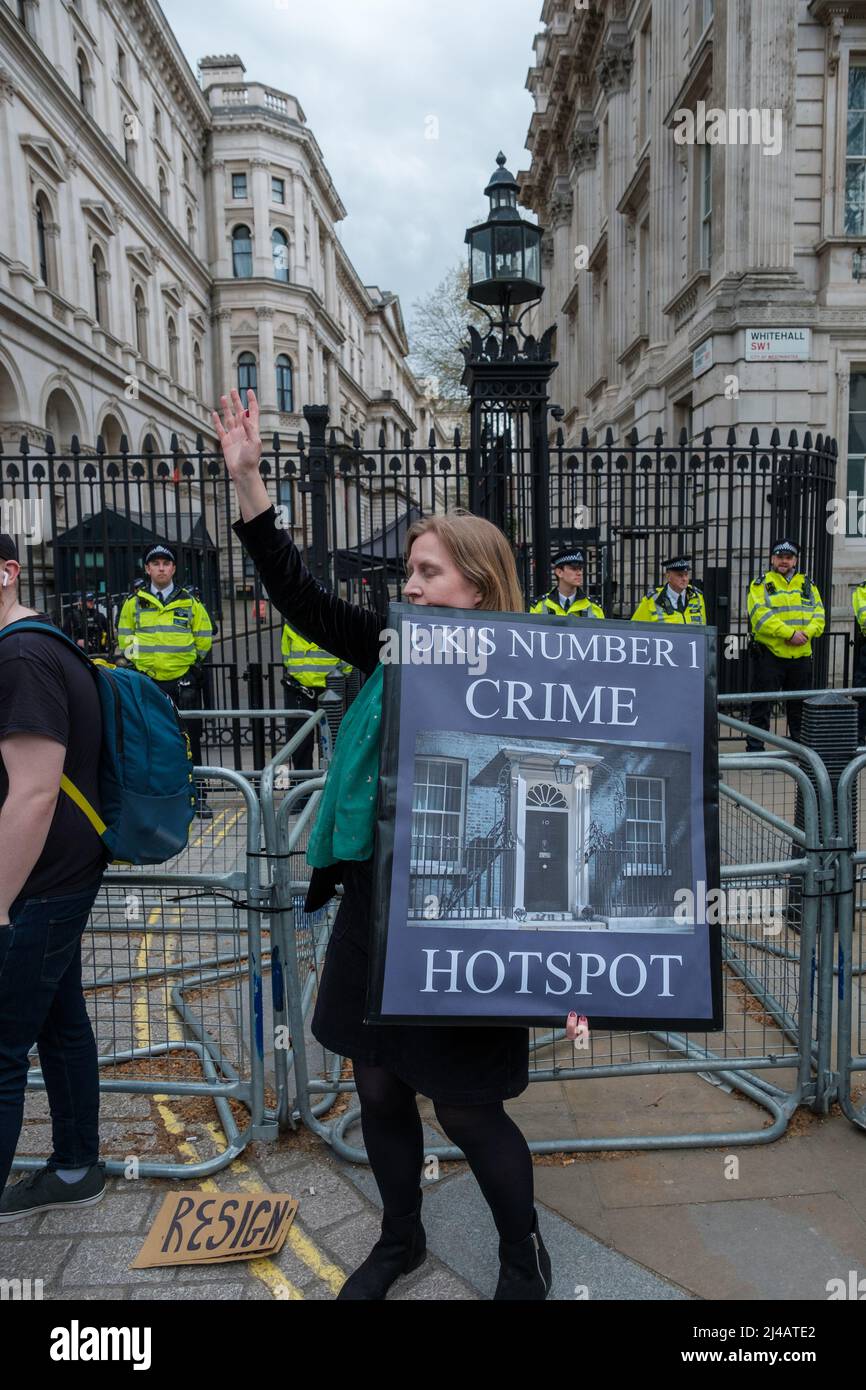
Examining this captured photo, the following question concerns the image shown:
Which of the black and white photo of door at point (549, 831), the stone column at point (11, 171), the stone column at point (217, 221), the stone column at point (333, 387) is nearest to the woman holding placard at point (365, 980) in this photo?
the black and white photo of door at point (549, 831)

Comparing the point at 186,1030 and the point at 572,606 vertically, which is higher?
the point at 572,606

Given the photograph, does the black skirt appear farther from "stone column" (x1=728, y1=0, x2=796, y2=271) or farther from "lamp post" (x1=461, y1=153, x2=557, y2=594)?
"stone column" (x1=728, y1=0, x2=796, y2=271)

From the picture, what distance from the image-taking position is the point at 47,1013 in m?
2.57

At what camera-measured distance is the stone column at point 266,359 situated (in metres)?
51.6

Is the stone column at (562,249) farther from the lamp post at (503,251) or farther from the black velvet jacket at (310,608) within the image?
the black velvet jacket at (310,608)

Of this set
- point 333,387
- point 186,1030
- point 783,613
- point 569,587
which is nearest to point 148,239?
point 333,387

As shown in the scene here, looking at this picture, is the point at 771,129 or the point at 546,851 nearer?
the point at 546,851

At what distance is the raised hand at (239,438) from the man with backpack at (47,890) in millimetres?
730

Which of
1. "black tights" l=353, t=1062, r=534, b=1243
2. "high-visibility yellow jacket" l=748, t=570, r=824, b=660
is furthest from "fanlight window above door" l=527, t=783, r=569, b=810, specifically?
"high-visibility yellow jacket" l=748, t=570, r=824, b=660

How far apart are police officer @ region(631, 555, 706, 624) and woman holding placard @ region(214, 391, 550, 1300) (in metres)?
6.45

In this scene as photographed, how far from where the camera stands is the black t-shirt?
89.5 inches

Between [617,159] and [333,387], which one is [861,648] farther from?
[333,387]

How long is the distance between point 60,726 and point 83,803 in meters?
0.32

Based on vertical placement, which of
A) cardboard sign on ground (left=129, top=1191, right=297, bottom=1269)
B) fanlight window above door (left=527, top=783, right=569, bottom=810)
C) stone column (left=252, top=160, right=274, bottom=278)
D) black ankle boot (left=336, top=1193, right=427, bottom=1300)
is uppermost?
stone column (left=252, top=160, right=274, bottom=278)
